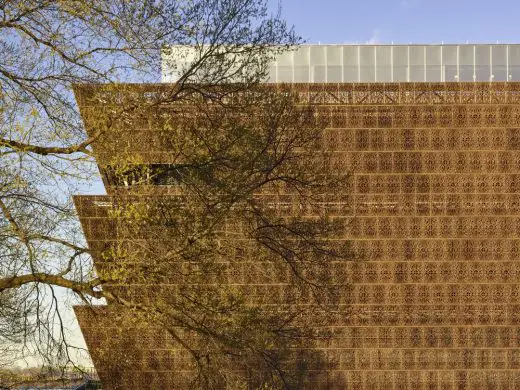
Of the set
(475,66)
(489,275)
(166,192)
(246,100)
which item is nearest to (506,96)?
(475,66)

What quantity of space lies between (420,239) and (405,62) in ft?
16.9

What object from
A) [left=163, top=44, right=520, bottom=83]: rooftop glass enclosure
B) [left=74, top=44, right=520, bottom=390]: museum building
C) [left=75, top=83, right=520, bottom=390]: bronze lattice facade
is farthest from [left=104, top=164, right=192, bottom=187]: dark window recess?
[left=163, top=44, right=520, bottom=83]: rooftop glass enclosure

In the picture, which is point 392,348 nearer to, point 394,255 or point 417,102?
point 394,255

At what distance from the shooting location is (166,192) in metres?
5.80

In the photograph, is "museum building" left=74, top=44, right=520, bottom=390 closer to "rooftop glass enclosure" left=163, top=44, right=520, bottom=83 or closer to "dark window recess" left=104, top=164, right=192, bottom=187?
"rooftop glass enclosure" left=163, top=44, right=520, bottom=83

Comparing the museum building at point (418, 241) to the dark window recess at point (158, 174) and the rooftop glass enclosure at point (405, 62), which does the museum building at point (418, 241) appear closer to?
the rooftop glass enclosure at point (405, 62)

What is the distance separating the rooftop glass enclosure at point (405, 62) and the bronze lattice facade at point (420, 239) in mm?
1845

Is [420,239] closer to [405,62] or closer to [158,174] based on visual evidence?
[405,62]

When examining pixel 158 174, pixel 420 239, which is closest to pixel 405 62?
pixel 420 239

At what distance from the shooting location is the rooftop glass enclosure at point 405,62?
49.8 feet

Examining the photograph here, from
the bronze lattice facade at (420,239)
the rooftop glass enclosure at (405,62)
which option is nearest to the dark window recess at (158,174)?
the bronze lattice facade at (420,239)

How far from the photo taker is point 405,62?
1525 centimetres

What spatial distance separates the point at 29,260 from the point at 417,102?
10.9 metres

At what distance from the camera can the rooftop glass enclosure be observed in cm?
1519
